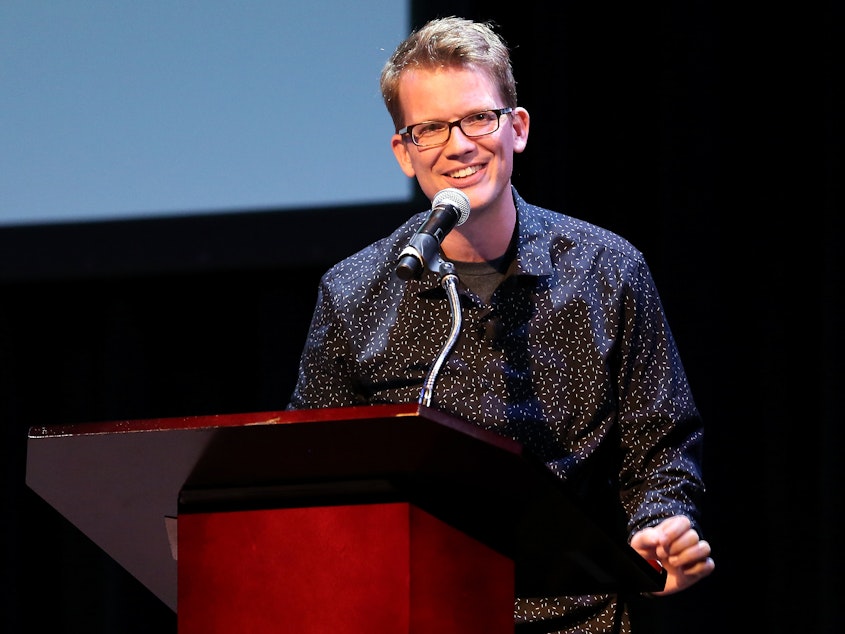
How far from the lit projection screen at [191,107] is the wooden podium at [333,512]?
1604 millimetres

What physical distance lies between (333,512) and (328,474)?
36mm

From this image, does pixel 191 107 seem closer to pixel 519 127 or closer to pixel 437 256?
pixel 519 127

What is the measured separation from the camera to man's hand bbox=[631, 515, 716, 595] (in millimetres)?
1277

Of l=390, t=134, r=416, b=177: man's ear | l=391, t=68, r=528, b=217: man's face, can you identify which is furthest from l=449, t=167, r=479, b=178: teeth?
l=390, t=134, r=416, b=177: man's ear

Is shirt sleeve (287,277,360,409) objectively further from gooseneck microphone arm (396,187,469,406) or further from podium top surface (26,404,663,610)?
podium top surface (26,404,663,610)

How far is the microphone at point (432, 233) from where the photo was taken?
1.25 meters

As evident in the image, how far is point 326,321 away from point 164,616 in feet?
4.76

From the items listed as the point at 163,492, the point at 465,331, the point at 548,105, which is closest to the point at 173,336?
the point at 548,105

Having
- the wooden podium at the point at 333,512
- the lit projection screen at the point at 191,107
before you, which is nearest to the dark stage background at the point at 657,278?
the lit projection screen at the point at 191,107

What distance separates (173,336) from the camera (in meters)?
3.02

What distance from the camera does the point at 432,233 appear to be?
4.43ft

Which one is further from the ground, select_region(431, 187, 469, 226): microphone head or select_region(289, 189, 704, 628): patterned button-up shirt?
select_region(431, 187, 469, 226): microphone head

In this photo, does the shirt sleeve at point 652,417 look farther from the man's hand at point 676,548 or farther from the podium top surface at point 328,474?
the podium top surface at point 328,474

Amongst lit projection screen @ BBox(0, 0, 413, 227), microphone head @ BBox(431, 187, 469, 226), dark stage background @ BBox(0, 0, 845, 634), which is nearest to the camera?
microphone head @ BBox(431, 187, 469, 226)
